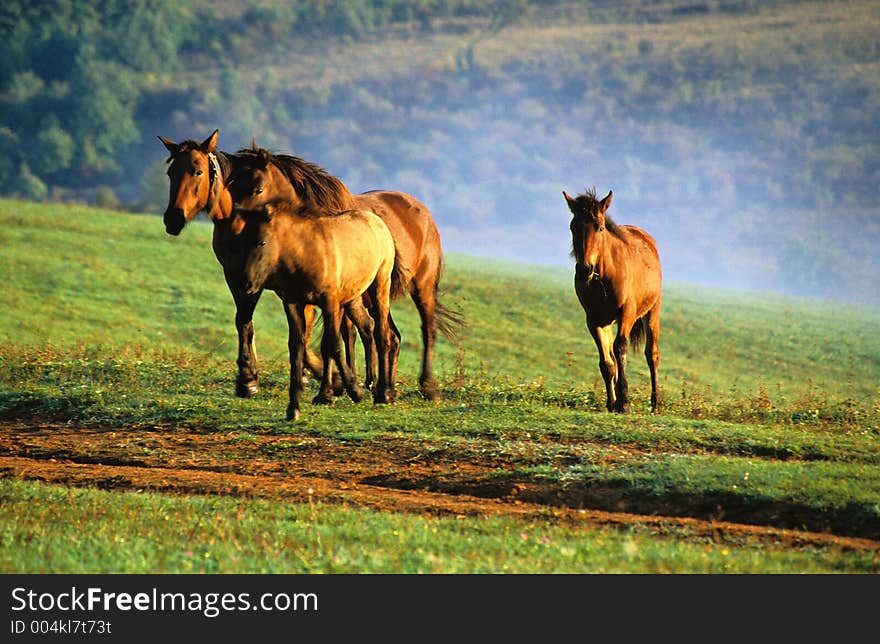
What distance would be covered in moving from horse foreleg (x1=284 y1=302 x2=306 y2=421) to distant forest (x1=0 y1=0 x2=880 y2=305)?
98.8 metres

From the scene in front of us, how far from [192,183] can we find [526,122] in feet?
605

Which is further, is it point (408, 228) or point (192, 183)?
point (408, 228)

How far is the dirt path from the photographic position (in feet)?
33.8

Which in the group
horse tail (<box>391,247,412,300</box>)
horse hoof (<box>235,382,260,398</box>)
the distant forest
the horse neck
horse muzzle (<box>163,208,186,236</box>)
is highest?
the distant forest

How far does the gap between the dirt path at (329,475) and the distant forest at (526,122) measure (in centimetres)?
9952

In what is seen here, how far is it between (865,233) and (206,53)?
308ft

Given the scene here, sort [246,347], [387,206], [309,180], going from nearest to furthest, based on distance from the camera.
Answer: [309,180] → [246,347] → [387,206]

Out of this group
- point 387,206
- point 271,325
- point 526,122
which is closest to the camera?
point 387,206

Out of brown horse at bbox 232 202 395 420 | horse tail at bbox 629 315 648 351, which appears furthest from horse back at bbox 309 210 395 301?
horse tail at bbox 629 315 648 351

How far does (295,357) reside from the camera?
48.1ft

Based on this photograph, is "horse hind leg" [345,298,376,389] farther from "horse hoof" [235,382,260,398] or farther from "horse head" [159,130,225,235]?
"horse head" [159,130,225,235]

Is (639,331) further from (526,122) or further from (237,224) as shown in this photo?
(526,122)

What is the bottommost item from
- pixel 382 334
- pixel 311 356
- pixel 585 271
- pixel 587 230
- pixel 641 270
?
pixel 311 356

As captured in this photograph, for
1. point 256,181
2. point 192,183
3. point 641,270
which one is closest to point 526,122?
point 641,270
